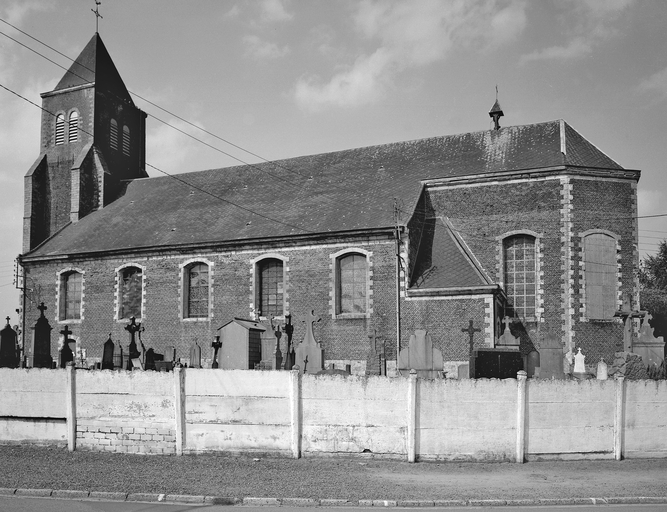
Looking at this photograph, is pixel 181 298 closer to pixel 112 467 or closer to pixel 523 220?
pixel 523 220

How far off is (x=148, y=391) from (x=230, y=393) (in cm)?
147

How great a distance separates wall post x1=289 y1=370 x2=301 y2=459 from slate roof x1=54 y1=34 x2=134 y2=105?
88.5 feet

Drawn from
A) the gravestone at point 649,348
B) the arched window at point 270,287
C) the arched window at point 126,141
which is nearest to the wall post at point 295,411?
the gravestone at point 649,348

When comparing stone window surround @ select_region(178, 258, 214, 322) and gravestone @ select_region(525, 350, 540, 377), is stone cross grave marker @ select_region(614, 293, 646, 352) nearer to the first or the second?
gravestone @ select_region(525, 350, 540, 377)

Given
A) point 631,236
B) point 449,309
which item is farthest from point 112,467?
point 631,236

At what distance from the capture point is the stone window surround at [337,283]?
24328mm

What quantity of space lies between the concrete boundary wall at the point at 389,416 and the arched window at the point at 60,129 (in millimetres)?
25647

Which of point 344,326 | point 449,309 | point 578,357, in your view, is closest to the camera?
point 578,357

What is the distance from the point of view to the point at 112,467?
10.7 m

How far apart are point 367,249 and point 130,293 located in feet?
34.6

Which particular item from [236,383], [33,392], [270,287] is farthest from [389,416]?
[270,287]

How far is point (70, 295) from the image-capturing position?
99.0 ft

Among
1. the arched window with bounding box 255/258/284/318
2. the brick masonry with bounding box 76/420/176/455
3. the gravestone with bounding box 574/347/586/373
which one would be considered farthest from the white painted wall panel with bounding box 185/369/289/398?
the arched window with bounding box 255/258/284/318

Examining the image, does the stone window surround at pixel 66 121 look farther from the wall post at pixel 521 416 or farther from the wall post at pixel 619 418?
the wall post at pixel 619 418
